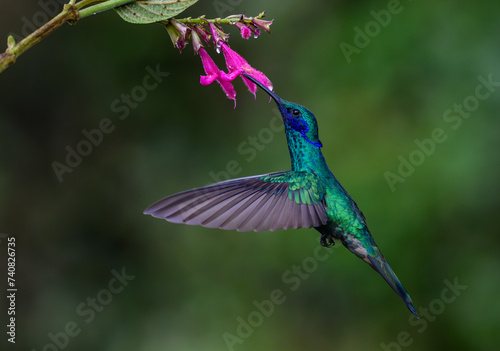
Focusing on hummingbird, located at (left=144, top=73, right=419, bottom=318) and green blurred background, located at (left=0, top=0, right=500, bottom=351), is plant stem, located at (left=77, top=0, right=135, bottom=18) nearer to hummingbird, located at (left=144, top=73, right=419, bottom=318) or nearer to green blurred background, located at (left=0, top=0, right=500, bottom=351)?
hummingbird, located at (left=144, top=73, right=419, bottom=318)

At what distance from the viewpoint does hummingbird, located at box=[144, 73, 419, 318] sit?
3.92 feet

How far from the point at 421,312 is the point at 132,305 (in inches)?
65.6

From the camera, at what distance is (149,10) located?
117cm

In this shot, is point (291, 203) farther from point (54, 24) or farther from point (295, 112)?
point (54, 24)

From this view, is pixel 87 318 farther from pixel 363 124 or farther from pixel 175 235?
pixel 363 124

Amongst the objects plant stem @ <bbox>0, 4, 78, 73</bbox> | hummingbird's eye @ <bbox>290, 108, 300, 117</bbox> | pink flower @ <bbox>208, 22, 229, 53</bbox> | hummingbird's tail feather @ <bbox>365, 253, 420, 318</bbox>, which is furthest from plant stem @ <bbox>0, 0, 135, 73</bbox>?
hummingbird's tail feather @ <bbox>365, 253, 420, 318</bbox>

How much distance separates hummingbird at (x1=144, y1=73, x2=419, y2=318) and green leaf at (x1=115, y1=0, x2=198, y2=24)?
30 cm

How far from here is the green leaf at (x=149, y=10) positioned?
1163mm

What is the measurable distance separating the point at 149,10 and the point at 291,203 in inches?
22.4

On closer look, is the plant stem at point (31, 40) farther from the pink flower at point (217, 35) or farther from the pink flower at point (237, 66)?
the pink flower at point (237, 66)

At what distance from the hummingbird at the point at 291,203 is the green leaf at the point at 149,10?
0.30 meters

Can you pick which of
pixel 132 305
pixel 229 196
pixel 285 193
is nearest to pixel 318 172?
pixel 285 193

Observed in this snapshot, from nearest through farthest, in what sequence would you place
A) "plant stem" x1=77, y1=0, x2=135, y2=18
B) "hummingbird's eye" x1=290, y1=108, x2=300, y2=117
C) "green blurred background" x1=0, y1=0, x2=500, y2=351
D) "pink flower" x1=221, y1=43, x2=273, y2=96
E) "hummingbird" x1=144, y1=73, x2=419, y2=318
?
1. "plant stem" x1=77, y1=0, x2=135, y2=18
2. "hummingbird" x1=144, y1=73, x2=419, y2=318
3. "pink flower" x1=221, y1=43, x2=273, y2=96
4. "hummingbird's eye" x1=290, y1=108, x2=300, y2=117
5. "green blurred background" x1=0, y1=0, x2=500, y2=351

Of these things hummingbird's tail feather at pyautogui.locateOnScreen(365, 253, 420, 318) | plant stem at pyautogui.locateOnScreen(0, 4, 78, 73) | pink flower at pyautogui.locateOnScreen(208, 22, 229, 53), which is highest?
plant stem at pyautogui.locateOnScreen(0, 4, 78, 73)
